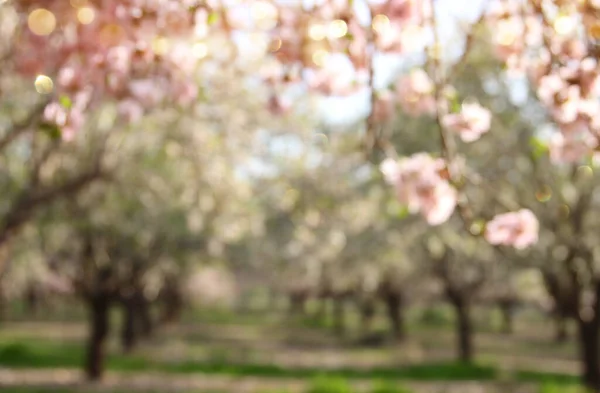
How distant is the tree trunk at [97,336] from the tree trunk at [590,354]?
33.3 feet

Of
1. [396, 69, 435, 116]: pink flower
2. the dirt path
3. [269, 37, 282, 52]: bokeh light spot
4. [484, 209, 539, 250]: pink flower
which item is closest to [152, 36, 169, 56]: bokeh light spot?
[269, 37, 282, 52]: bokeh light spot

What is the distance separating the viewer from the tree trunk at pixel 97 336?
15.9 metres

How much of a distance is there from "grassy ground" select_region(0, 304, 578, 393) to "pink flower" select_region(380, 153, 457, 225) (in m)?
7.31

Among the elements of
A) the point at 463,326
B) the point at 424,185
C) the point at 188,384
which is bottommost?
the point at 463,326

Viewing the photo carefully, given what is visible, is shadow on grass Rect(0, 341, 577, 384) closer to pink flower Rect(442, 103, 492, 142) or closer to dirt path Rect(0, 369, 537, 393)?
dirt path Rect(0, 369, 537, 393)

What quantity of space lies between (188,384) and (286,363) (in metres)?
6.73

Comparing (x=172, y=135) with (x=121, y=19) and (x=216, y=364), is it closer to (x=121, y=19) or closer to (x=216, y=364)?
(x=121, y=19)

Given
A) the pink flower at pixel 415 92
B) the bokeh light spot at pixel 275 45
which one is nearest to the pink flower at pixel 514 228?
the pink flower at pixel 415 92

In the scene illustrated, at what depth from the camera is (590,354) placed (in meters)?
13.8

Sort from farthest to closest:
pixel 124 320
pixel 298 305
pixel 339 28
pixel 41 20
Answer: pixel 298 305, pixel 124 320, pixel 339 28, pixel 41 20

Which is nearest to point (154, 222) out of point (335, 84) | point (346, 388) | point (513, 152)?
point (346, 388)

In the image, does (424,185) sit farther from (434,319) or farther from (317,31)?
(434,319)

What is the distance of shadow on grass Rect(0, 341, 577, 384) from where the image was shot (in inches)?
714

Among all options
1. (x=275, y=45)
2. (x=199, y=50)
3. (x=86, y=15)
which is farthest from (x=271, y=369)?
(x=86, y=15)
